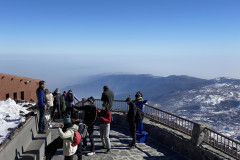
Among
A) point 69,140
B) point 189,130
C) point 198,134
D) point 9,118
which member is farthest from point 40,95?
point 189,130

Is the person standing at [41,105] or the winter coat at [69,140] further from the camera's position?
the person standing at [41,105]

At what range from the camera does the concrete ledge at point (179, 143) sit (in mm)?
7385

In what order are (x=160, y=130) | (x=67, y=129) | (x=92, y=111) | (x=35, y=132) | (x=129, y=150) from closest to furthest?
1. (x=67, y=129)
2. (x=92, y=111)
3. (x=35, y=132)
4. (x=129, y=150)
5. (x=160, y=130)

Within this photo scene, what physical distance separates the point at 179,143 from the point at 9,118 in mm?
7052

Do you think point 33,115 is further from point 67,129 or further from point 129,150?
point 129,150

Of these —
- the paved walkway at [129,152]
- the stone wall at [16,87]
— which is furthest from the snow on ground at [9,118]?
the stone wall at [16,87]

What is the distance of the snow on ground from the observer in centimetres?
704

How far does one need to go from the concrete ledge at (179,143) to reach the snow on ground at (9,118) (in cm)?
542

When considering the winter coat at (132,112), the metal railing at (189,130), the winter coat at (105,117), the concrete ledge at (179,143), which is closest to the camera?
the metal railing at (189,130)

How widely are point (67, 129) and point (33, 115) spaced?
3.26 m

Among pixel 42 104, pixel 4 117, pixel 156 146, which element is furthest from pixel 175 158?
pixel 4 117

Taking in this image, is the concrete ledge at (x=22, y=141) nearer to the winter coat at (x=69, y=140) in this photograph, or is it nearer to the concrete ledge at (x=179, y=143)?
the winter coat at (x=69, y=140)

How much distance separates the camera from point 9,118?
8.58 metres

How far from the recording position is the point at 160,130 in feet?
32.2
